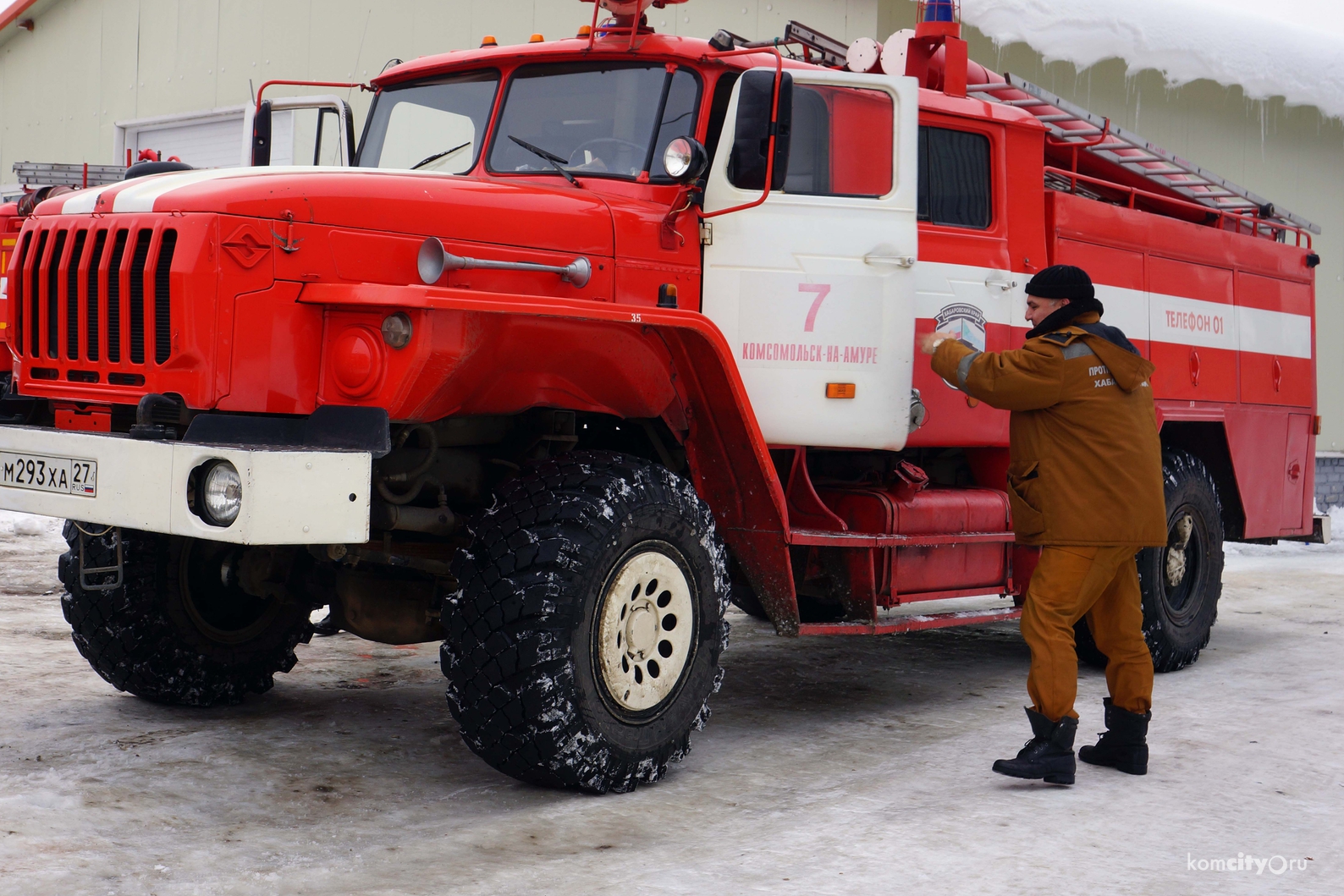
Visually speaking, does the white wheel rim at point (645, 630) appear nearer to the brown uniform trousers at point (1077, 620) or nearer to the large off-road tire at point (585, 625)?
the large off-road tire at point (585, 625)

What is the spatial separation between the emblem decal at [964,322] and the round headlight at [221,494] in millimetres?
3225

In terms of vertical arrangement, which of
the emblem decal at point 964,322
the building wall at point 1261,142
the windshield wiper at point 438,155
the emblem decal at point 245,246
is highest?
the building wall at point 1261,142

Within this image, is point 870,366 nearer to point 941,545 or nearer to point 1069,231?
point 941,545

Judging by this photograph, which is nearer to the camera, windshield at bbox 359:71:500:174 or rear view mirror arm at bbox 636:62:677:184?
rear view mirror arm at bbox 636:62:677:184

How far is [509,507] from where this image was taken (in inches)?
180

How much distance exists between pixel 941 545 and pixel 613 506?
2102 mm

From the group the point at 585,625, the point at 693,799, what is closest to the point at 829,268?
the point at 585,625

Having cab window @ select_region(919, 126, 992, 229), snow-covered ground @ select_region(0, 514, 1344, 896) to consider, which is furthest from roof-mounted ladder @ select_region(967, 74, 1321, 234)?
snow-covered ground @ select_region(0, 514, 1344, 896)

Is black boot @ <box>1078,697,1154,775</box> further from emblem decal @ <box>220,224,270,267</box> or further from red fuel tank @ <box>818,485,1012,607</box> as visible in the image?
emblem decal @ <box>220,224,270,267</box>

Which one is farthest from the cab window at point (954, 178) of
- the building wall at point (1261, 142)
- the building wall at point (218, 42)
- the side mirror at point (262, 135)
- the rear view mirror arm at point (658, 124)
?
the building wall at point (1261, 142)

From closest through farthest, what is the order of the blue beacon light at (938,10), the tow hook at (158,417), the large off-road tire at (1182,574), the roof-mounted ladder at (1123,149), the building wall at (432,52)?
the tow hook at (158,417), the blue beacon light at (938,10), the roof-mounted ladder at (1123,149), the large off-road tire at (1182,574), the building wall at (432,52)

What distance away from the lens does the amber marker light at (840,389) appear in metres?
5.54

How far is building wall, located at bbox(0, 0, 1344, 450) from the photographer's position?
1245 centimetres

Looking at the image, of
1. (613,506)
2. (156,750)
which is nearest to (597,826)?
(613,506)
